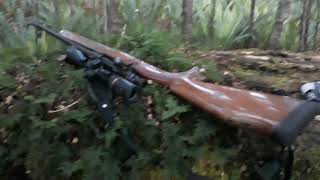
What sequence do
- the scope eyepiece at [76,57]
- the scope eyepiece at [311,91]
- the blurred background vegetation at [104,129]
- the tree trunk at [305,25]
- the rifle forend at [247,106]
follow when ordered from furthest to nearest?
the tree trunk at [305,25] < the scope eyepiece at [76,57] < the blurred background vegetation at [104,129] < the scope eyepiece at [311,91] < the rifle forend at [247,106]

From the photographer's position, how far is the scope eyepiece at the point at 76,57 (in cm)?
382

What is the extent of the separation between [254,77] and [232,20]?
3388mm

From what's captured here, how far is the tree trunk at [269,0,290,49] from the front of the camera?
6.04 metres

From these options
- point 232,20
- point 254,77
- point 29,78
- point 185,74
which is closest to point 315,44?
point 232,20

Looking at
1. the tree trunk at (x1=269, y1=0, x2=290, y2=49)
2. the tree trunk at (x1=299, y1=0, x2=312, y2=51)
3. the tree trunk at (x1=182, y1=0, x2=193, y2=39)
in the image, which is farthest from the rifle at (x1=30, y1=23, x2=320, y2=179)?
the tree trunk at (x1=299, y1=0, x2=312, y2=51)

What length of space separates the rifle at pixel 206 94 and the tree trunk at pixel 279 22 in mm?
2671

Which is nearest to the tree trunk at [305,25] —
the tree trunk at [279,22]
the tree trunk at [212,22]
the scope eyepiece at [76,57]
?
the tree trunk at [279,22]

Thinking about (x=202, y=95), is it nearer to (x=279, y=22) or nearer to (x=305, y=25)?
(x=279, y=22)

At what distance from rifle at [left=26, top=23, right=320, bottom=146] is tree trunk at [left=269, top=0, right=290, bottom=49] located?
8.76 feet

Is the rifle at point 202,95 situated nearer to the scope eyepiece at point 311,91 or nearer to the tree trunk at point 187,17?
the scope eyepiece at point 311,91

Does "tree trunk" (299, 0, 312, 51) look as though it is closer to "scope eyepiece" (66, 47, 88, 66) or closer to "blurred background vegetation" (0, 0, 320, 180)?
"blurred background vegetation" (0, 0, 320, 180)

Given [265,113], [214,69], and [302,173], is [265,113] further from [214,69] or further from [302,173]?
[214,69]

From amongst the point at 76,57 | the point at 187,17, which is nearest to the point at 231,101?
the point at 76,57

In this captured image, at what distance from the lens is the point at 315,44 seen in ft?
23.9
